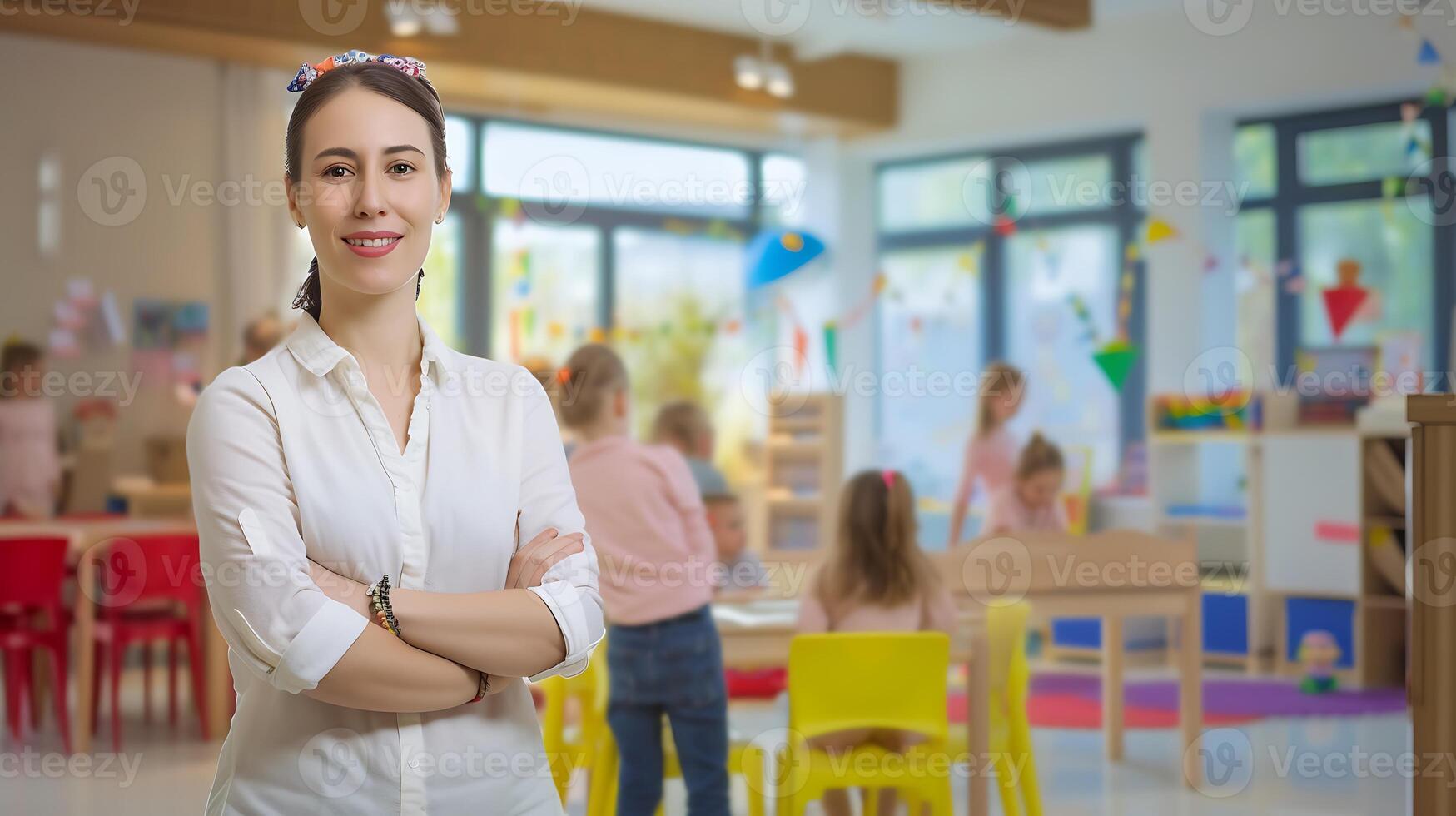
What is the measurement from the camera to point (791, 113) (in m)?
9.28

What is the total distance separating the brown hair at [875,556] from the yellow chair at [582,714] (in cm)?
62

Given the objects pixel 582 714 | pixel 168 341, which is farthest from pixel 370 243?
pixel 168 341

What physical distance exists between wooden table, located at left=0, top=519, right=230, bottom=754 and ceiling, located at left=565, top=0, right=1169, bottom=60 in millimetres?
4117

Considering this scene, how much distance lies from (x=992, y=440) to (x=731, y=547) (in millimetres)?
2315

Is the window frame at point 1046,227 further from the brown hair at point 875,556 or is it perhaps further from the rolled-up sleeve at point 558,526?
the rolled-up sleeve at point 558,526

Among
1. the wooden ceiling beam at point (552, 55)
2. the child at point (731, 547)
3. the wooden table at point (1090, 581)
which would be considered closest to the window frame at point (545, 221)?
the wooden ceiling beam at point (552, 55)

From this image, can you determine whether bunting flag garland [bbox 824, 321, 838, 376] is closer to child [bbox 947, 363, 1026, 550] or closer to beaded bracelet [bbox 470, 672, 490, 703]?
child [bbox 947, 363, 1026, 550]

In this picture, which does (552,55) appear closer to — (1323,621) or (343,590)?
(1323,621)

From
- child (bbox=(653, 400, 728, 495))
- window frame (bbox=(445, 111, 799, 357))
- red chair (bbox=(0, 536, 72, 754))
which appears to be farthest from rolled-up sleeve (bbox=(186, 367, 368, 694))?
window frame (bbox=(445, 111, 799, 357))

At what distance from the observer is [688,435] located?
5.63 m

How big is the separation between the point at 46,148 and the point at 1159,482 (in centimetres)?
639

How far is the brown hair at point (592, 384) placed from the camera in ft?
11.1

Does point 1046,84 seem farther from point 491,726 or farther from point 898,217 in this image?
point 491,726

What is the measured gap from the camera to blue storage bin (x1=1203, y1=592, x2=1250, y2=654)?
7012 millimetres
